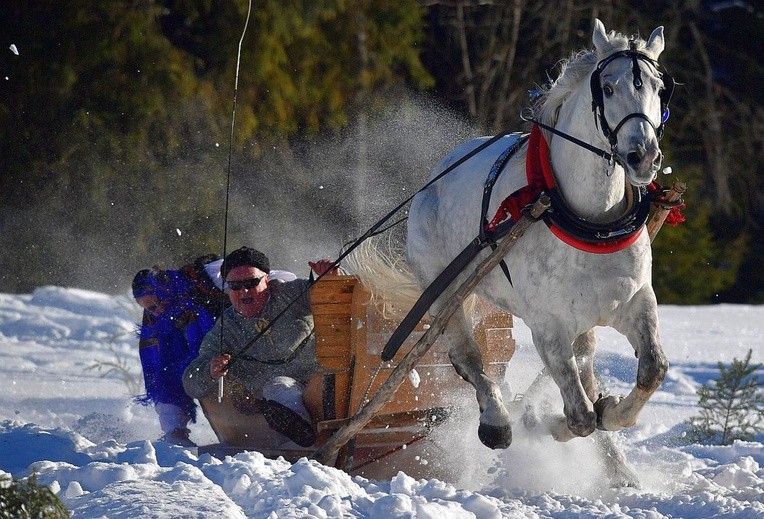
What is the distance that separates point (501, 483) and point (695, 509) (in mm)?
962

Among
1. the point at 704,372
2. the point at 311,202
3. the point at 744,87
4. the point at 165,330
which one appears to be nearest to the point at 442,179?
the point at 165,330

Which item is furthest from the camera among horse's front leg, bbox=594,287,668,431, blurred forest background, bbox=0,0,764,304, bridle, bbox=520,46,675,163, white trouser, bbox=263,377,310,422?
blurred forest background, bbox=0,0,764,304

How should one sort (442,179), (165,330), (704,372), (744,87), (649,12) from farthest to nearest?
(744,87)
(649,12)
(704,372)
(165,330)
(442,179)

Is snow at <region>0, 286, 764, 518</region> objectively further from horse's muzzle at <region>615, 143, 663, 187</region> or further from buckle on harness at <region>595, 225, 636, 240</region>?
horse's muzzle at <region>615, 143, 663, 187</region>

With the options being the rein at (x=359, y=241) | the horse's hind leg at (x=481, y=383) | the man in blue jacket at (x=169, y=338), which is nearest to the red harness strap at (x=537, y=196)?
the rein at (x=359, y=241)

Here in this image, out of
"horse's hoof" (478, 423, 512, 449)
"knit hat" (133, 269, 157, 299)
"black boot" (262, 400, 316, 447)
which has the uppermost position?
"knit hat" (133, 269, 157, 299)

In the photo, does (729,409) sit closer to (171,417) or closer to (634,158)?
(171,417)

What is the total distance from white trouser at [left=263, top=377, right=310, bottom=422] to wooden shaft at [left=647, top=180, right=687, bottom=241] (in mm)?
1757

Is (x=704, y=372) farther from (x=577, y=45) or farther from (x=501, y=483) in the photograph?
(x=577, y=45)

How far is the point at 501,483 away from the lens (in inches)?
197

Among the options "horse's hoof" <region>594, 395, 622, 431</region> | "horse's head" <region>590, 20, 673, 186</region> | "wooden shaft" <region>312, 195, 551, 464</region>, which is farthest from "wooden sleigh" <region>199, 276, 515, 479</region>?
"horse's head" <region>590, 20, 673, 186</region>

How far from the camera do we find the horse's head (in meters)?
3.90

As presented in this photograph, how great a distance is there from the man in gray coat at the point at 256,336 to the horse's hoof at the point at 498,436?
1055mm

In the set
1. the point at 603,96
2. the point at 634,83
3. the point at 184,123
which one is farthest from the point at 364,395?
the point at 184,123
